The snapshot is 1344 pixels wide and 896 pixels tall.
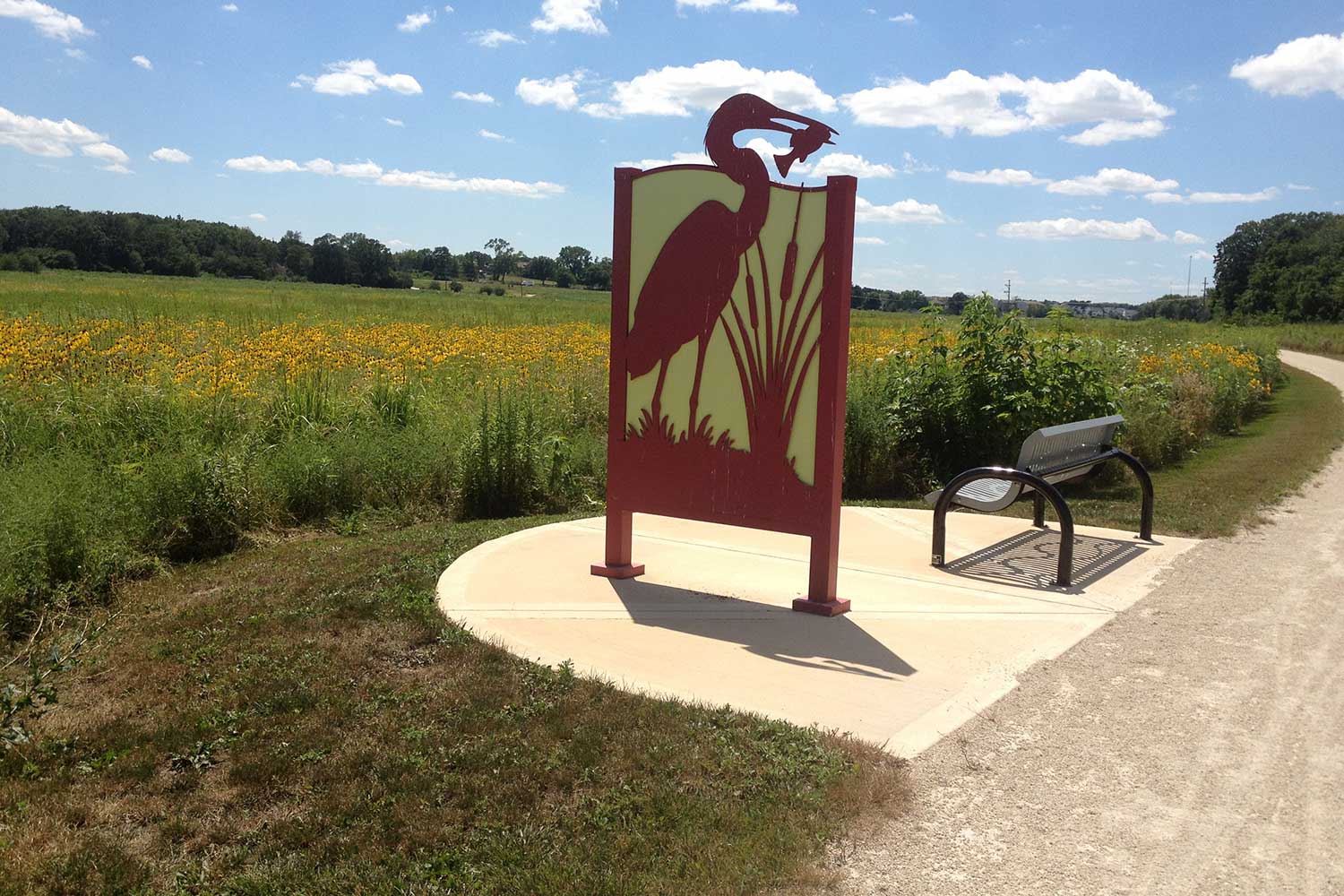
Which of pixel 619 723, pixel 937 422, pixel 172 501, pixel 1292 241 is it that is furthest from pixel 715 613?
pixel 1292 241

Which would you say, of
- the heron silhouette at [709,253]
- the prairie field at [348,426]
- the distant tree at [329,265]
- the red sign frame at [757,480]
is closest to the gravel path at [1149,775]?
the red sign frame at [757,480]

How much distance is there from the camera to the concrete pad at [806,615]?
4.36 meters

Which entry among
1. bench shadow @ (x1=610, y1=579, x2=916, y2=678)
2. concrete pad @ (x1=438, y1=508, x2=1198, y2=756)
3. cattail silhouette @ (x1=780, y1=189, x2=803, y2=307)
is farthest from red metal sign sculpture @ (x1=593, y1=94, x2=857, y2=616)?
concrete pad @ (x1=438, y1=508, x2=1198, y2=756)

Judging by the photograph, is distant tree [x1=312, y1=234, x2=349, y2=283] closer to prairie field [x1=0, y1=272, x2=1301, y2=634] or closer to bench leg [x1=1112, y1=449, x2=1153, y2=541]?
prairie field [x1=0, y1=272, x2=1301, y2=634]

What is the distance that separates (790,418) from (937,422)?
518cm

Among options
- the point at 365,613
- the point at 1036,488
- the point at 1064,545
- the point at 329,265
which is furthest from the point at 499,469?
the point at 329,265

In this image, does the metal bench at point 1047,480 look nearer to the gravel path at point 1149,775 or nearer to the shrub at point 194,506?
the gravel path at point 1149,775

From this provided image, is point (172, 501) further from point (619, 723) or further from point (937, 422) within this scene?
point (937, 422)

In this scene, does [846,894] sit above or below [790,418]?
below

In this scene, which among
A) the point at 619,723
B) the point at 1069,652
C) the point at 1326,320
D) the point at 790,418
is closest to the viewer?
the point at 619,723

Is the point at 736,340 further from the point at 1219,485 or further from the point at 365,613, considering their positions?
the point at 1219,485

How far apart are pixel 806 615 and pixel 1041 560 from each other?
224 cm

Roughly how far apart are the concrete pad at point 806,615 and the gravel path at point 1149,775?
26 centimetres

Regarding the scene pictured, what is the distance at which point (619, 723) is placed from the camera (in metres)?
3.88
